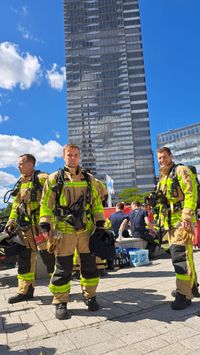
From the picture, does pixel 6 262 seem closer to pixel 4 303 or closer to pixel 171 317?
pixel 4 303

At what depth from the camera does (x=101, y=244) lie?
4066 mm

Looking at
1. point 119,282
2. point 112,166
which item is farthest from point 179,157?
point 119,282

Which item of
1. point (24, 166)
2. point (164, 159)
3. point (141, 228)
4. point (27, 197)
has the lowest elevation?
point (141, 228)

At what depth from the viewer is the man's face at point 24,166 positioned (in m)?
5.18

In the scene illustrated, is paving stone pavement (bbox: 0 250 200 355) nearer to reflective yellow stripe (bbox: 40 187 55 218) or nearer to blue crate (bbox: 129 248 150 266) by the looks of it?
reflective yellow stripe (bbox: 40 187 55 218)

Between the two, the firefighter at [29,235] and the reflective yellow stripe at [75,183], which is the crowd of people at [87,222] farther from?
the firefighter at [29,235]

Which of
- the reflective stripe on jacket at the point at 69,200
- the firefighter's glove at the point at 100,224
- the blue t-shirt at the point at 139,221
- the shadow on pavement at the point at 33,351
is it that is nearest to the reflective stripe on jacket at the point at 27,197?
the reflective stripe on jacket at the point at 69,200

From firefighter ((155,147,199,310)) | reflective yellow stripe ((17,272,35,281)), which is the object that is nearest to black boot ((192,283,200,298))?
firefighter ((155,147,199,310))

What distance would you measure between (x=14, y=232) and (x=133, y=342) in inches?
109

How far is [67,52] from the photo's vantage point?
144 metres

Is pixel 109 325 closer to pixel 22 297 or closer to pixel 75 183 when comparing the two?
pixel 75 183

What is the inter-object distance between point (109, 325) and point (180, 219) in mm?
1610

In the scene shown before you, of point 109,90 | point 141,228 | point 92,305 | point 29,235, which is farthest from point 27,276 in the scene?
point 109,90

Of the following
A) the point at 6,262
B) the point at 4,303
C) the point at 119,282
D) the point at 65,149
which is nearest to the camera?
the point at 65,149
